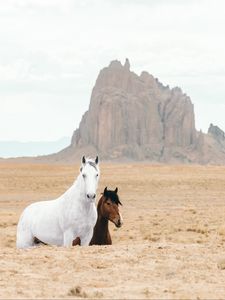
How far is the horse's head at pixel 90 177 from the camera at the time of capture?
12453mm

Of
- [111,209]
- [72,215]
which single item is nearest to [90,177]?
[72,215]

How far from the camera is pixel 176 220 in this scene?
27.8 m

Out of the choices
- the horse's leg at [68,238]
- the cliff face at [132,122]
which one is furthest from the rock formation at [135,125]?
the horse's leg at [68,238]

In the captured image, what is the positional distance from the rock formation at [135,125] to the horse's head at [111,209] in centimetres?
13774

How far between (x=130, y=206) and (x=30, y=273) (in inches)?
1004

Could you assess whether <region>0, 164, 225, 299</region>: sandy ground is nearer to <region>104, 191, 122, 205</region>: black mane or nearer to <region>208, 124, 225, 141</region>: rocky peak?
<region>104, 191, 122, 205</region>: black mane

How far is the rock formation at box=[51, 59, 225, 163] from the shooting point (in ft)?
509

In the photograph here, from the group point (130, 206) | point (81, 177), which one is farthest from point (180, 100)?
point (81, 177)

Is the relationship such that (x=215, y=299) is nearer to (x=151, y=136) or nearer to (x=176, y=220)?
(x=176, y=220)

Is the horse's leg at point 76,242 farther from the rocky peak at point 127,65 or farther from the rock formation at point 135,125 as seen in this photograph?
the rocky peak at point 127,65

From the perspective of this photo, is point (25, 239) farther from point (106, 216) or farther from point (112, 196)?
point (112, 196)

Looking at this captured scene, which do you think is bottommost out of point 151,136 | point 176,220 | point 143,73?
point 176,220

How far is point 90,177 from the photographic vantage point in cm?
1260

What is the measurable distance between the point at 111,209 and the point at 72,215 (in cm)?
127
